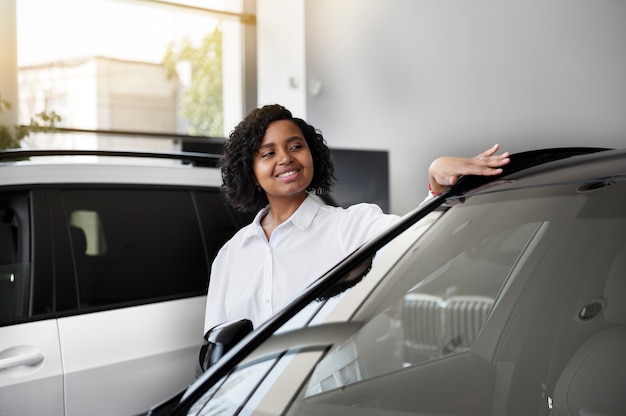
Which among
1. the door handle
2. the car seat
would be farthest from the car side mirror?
the door handle

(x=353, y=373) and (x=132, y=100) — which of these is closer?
(x=353, y=373)

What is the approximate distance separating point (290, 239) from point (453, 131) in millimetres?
3649

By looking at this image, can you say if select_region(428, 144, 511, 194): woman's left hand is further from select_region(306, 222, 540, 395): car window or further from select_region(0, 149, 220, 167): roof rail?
select_region(0, 149, 220, 167): roof rail

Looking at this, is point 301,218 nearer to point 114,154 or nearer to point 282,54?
point 114,154

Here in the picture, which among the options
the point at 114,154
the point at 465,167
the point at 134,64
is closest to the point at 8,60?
the point at 134,64

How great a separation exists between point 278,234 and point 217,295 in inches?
8.6

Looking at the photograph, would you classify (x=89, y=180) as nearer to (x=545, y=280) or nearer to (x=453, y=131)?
(x=545, y=280)

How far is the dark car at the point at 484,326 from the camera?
1.15 meters

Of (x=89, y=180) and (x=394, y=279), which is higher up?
(x=89, y=180)

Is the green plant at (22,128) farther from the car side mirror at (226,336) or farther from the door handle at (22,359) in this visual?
the car side mirror at (226,336)

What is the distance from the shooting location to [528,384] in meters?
1.22

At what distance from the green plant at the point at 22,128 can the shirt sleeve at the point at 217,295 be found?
15.0 feet

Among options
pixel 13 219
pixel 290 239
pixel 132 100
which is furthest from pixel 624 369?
pixel 132 100

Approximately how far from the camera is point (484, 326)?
56.3 inches
